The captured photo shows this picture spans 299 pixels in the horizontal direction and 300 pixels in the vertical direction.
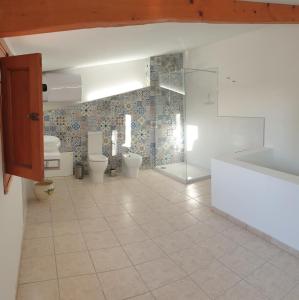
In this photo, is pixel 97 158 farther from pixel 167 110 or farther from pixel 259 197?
pixel 259 197

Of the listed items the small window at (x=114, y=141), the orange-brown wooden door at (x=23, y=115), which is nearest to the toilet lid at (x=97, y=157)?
the small window at (x=114, y=141)

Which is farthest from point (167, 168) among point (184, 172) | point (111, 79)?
point (111, 79)

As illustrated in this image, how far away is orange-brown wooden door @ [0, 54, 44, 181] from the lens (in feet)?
5.10

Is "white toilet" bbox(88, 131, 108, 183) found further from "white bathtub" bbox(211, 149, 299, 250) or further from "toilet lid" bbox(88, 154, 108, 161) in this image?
"white bathtub" bbox(211, 149, 299, 250)

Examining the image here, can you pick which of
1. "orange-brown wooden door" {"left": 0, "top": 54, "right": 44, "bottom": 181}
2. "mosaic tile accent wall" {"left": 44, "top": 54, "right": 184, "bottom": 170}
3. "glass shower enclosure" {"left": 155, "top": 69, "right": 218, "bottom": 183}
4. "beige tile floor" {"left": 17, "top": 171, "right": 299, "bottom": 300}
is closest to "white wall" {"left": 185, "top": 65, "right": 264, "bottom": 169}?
"glass shower enclosure" {"left": 155, "top": 69, "right": 218, "bottom": 183}

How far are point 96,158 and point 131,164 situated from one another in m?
0.65

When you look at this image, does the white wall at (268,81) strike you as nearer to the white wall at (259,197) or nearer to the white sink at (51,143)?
the white wall at (259,197)

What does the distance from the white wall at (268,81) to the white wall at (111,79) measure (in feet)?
5.24

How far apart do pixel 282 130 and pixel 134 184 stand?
2.47m

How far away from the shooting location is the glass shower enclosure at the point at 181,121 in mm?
5469

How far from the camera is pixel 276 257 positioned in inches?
104

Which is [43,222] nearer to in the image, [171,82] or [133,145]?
[133,145]

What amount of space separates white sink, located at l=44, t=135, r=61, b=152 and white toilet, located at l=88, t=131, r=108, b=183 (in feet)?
1.88

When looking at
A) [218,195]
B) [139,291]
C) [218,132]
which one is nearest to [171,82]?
[218,132]
